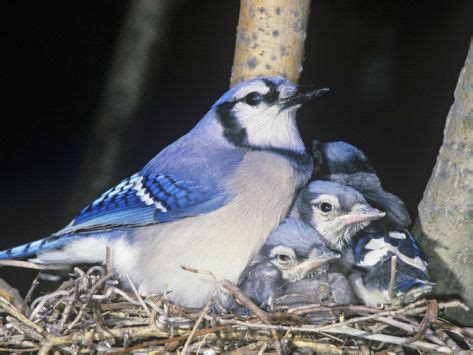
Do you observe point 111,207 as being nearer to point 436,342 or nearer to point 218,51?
point 436,342

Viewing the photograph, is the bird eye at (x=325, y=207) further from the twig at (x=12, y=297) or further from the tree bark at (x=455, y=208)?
the twig at (x=12, y=297)

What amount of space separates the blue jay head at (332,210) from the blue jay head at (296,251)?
17 cm

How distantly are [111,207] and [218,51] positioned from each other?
4.93ft

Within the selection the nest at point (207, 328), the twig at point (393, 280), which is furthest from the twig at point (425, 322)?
the twig at point (393, 280)

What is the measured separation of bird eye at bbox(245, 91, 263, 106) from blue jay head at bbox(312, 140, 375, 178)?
1.84 ft

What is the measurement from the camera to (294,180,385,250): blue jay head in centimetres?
258

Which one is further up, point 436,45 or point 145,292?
point 436,45

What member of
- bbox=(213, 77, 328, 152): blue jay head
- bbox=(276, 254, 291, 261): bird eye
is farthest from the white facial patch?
bbox=(276, 254, 291, 261): bird eye

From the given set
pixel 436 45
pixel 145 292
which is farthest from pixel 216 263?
pixel 436 45

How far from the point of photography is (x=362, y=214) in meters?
2.54

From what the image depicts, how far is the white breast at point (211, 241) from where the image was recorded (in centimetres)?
241

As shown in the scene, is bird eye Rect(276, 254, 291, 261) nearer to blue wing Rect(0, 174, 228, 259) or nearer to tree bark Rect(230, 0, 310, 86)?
blue wing Rect(0, 174, 228, 259)

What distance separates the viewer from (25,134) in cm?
339

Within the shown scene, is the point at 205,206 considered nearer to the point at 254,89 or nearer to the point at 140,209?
the point at 140,209
